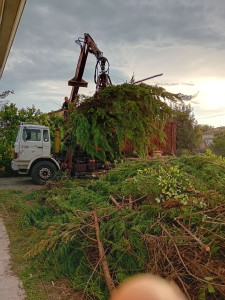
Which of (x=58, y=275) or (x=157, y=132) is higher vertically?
(x=157, y=132)

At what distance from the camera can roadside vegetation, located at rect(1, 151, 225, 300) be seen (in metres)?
2.94

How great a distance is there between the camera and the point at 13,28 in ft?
9.44

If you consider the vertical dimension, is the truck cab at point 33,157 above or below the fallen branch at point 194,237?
above

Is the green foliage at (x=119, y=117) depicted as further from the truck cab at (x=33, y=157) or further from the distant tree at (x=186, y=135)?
the distant tree at (x=186, y=135)

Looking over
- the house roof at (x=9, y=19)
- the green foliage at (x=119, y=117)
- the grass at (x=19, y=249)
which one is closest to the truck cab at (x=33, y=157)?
the green foliage at (x=119, y=117)

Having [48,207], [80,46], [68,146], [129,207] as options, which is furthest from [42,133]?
[129,207]

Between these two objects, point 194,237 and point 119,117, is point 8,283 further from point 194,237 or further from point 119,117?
point 119,117

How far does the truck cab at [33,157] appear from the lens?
1059 centimetres

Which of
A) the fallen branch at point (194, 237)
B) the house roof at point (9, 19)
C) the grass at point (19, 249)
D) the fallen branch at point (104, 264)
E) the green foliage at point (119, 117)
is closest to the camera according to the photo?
the house roof at point (9, 19)

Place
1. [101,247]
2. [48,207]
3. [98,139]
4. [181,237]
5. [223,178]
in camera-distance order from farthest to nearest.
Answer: [98,139] < [48,207] < [223,178] < [101,247] < [181,237]

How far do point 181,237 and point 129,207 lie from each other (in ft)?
3.87

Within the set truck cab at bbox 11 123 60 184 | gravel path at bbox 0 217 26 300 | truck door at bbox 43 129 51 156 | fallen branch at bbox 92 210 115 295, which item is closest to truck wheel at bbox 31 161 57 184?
truck cab at bbox 11 123 60 184

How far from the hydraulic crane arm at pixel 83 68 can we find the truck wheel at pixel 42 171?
346cm

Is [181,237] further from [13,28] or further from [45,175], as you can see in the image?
[45,175]
